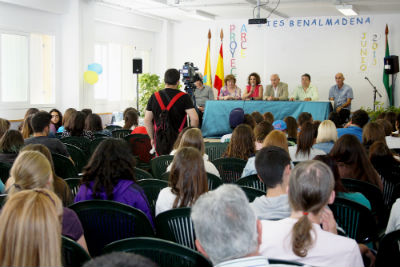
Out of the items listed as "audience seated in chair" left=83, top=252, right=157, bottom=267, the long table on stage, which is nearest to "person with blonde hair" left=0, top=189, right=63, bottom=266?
"audience seated in chair" left=83, top=252, right=157, bottom=267

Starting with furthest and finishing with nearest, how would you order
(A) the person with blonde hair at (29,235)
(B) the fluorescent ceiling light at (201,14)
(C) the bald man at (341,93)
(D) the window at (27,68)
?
(B) the fluorescent ceiling light at (201,14), (C) the bald man at (341,93), (D) the window at (27,68), (A) the person with blonde hair at (29,235)

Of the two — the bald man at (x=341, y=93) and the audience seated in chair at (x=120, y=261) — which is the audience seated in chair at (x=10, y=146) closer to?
the audience seated in chair at (x=120, y=261)

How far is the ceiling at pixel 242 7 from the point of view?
1012cm

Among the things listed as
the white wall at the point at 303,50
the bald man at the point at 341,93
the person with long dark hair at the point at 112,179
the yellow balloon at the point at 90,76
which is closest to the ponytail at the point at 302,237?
the person with long dark hair at the point at 112,179

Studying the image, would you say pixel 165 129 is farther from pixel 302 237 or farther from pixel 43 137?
pixel 302 237

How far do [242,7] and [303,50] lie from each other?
2367 mm

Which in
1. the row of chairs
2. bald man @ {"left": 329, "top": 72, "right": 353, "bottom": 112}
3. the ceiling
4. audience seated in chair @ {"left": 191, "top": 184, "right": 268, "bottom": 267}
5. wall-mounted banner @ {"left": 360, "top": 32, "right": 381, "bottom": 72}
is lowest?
the row of chairs

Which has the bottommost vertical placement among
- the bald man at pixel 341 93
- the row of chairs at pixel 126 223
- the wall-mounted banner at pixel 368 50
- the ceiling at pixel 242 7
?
the row of chairs at pixel 126 223

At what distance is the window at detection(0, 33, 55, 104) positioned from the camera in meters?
9.05

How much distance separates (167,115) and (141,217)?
2.77 metres

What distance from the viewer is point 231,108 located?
811 centimetres

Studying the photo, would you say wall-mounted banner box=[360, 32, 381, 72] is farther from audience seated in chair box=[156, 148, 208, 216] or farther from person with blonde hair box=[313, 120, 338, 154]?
audience seated in chair box=[156, 148, 208, 216]

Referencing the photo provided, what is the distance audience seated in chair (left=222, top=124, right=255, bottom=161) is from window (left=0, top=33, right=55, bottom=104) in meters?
6.17

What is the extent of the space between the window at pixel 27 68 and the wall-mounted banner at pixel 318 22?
5775mm
